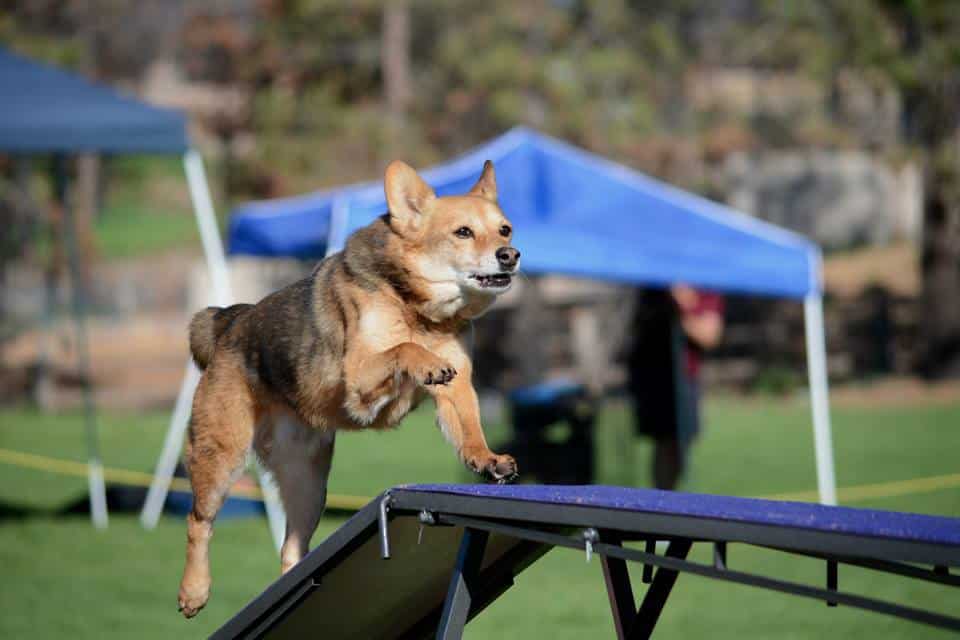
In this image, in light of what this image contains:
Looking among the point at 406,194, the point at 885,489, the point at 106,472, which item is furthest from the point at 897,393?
the point at 406,194

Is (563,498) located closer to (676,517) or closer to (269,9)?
(676,517)

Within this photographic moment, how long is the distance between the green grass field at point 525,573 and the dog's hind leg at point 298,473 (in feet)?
7.82

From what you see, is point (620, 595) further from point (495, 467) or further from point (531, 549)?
point (495, 467)

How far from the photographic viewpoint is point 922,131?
815 inches

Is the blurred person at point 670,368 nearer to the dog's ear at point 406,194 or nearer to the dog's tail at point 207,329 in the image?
the dog's tail at point 207,329

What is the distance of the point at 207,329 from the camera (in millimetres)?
4781

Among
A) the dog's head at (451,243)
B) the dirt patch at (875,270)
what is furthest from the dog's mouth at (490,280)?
the dirt patch at (875,270)

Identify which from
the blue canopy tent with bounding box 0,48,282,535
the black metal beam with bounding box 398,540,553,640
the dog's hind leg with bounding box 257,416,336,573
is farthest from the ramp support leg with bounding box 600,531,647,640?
the blue canopy tent with bounding box 0,48,282,535

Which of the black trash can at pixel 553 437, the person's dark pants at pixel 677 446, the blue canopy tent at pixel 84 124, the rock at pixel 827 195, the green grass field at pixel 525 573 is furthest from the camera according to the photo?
the rock at pixel 827 195

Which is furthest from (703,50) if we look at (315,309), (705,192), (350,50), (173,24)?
(315,309)

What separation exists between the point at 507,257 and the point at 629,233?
512 centimetres

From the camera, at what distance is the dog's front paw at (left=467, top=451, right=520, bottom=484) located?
375 centimetres

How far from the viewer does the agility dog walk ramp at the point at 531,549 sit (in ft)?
10.2

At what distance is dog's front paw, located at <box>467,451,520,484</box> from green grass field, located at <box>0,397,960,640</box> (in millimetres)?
3098
